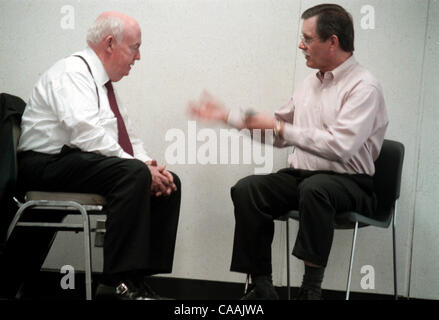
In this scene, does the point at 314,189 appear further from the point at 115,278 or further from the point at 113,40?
the point at 113,40

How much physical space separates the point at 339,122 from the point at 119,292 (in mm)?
1139

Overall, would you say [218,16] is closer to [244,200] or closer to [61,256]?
[244,200]

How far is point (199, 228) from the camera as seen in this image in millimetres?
3105

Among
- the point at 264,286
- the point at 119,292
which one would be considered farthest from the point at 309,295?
the point at 119,292

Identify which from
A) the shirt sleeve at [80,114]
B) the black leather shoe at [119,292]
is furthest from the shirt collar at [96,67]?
the black leather shoe at [119,292]

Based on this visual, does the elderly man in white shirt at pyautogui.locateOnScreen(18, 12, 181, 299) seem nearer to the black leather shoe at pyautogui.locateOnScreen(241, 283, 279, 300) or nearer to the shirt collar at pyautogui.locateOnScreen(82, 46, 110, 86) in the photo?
the shirt collar at pyautogui.locateOnScreen(82, 46, 110, 86)

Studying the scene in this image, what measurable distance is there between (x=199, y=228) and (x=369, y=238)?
929 millimetres

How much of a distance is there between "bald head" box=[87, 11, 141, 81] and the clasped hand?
0.53 meters

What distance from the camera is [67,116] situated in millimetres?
2264

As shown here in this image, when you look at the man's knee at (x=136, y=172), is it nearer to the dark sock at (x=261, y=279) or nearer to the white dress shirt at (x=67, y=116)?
the white dress shirt at (x=67, y=116)

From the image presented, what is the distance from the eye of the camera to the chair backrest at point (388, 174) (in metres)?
2.57

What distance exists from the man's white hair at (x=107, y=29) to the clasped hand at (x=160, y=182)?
641 millimetres
